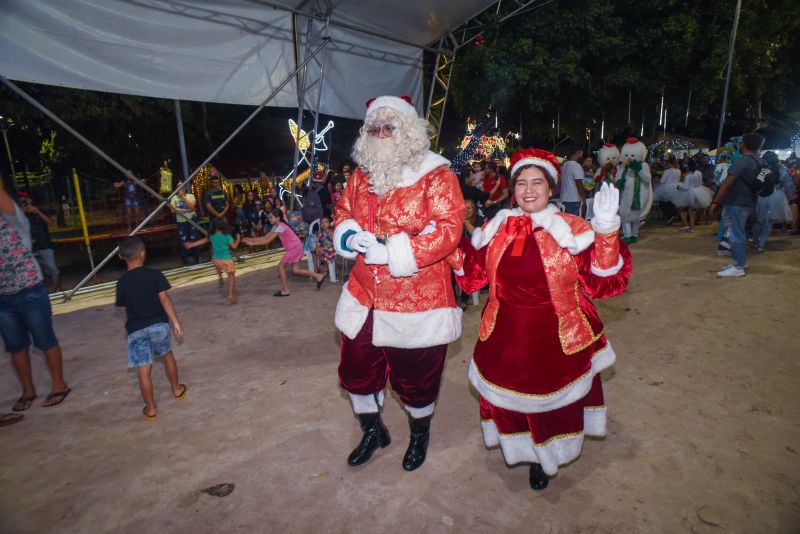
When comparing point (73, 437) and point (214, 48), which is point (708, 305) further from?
point (214, 48)

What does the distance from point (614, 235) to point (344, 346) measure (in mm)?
1619

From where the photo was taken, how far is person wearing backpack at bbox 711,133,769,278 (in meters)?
5.95

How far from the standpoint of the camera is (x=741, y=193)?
6.14 m

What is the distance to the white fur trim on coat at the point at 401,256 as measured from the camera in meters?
2.33

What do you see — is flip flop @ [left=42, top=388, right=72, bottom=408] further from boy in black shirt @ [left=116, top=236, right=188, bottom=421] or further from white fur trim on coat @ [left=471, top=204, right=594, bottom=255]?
white fur trim on coat @ [left=471, top=204, right=594, bottom=255]

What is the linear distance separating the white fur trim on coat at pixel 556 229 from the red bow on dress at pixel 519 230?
0.04 metres

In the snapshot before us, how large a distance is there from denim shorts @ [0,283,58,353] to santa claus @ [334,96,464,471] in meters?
2.69

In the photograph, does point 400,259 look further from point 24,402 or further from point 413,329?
point 24,402

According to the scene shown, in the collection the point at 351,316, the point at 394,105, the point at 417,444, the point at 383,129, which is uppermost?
the point at 394,105

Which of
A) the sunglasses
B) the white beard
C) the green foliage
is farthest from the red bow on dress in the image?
the green foliage

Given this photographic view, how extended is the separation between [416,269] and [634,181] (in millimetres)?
7825

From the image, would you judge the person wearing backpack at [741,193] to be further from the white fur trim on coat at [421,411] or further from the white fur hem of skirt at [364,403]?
the white fur hem of skirt at [364,403]

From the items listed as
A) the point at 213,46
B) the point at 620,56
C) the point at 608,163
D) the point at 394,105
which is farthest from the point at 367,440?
the point at 620,56

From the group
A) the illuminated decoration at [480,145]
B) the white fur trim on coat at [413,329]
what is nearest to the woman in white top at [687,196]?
the illuminated decoration at [480,145]
